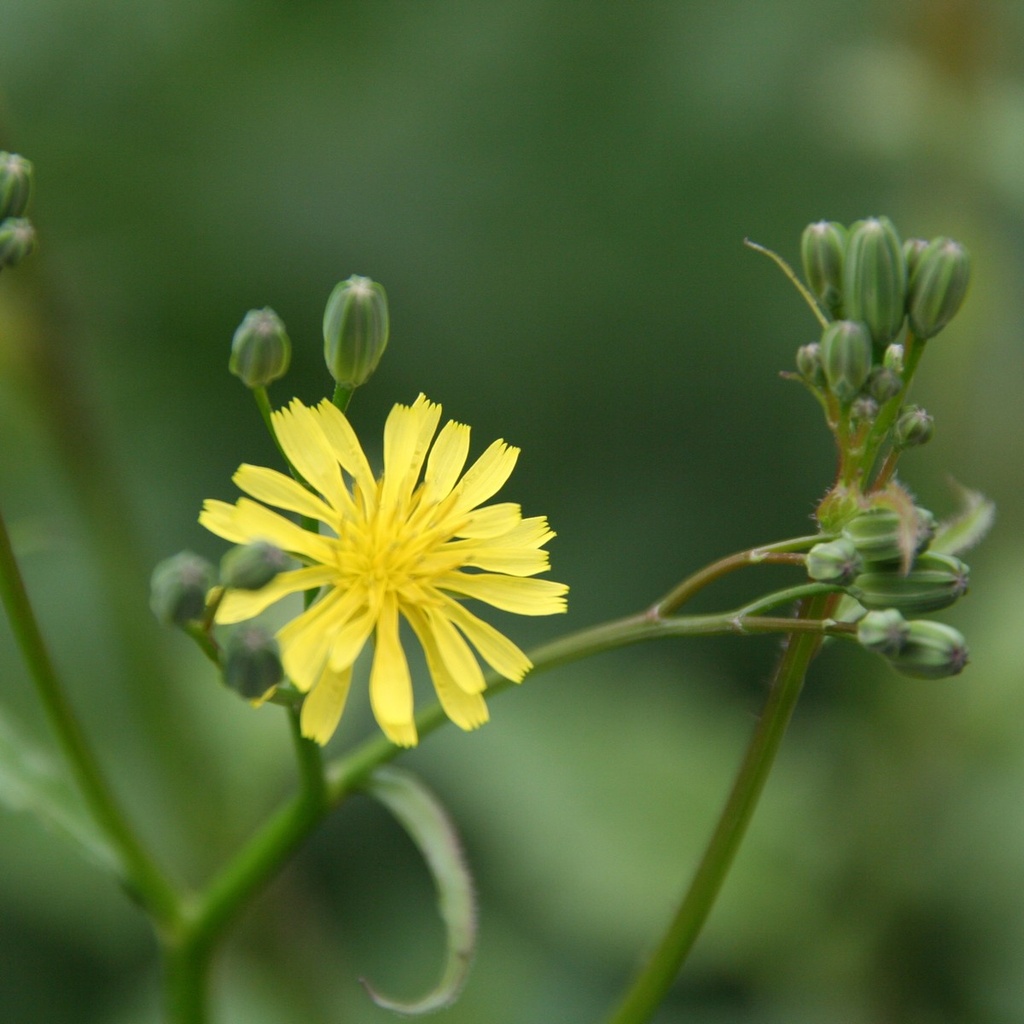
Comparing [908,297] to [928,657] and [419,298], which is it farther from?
[419,298]

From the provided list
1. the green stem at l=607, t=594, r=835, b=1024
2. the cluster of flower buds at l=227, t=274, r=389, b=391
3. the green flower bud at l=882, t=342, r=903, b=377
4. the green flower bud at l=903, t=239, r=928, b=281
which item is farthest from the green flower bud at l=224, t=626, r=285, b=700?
the green flower bud at l=903, t=239, r=928, b=281

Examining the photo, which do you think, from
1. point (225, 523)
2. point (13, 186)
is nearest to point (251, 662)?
point (225, 523)

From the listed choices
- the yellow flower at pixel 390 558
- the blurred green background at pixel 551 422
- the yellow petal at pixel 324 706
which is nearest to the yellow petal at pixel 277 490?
the yellow flower at pixel 390 558

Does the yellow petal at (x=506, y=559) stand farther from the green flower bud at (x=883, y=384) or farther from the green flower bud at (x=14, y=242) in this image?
the green flower bud at (x=14, y=242)

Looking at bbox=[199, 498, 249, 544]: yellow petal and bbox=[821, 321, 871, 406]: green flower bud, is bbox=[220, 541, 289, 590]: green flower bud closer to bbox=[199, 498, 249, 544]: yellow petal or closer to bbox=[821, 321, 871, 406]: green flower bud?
bbox=[199, 498, 249, 544]: yellow petal

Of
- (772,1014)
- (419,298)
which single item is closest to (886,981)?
(772,1014)

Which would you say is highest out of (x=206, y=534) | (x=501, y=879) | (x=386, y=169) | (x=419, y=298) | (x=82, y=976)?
(x=386, y=169)

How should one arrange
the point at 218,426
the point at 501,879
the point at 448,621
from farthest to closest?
the point at 218,426 → the point at 501,879 → the point at 448,621
